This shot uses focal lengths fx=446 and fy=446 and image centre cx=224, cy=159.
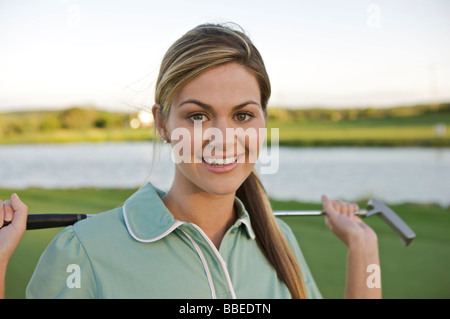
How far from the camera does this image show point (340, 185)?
20031 millimetres

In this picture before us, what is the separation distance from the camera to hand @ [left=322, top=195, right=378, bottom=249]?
1.44 meters

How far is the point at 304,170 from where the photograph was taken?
21.5 metres

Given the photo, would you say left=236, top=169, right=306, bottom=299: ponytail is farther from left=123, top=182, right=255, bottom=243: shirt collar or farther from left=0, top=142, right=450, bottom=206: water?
left=0, top=142, right=450, bottom=206: water

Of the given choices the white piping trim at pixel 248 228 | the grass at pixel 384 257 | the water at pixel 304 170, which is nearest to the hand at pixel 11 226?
the white piping trim at pixel 248 228

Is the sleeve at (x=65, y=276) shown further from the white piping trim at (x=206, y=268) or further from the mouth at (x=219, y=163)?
the mouth at (x=219, y=163)

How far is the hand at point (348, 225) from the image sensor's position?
1440mm

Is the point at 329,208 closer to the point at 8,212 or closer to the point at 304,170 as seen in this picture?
the point at 8,212

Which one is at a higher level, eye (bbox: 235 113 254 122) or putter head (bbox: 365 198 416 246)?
eye (bbox: 235 113 254 122)

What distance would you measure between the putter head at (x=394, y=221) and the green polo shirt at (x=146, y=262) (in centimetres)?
55

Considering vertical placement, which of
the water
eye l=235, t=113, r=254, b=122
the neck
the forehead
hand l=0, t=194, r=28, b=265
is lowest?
hand l=0, t=194, r=28, b=265

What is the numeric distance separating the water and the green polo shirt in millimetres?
11327

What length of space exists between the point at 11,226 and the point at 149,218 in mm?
340

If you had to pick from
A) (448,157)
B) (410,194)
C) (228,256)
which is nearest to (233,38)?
(228,256)

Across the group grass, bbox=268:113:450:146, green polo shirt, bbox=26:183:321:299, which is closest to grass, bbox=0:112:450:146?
grass, bbox=268:113:450:146
